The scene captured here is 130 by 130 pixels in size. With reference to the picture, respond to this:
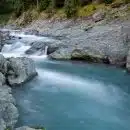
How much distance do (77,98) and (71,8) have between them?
26.9m

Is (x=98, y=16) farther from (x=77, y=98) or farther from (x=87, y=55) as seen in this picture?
(x=77, y=98)

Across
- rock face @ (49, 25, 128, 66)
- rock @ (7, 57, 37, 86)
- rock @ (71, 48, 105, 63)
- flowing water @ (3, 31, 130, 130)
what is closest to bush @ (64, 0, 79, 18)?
rock face @ (49, 25, 128, 66)

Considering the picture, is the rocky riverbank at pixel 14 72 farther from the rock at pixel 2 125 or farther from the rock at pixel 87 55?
the rock at pixel 87 55

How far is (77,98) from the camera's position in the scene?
2166 centimetres

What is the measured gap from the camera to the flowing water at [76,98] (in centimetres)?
1798

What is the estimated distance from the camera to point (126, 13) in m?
38.3

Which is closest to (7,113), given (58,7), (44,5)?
(58,7)

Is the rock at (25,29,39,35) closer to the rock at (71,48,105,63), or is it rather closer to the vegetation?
the vegetation

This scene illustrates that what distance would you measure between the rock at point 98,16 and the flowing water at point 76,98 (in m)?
11.7

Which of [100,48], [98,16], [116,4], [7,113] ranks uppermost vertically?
[116,4]

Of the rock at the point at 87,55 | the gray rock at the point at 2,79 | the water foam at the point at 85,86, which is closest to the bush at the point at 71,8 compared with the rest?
the rock at the point at 87,55

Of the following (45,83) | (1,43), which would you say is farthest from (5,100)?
(1,43)

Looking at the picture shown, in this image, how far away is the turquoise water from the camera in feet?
59.0

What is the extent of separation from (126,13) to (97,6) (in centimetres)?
805
